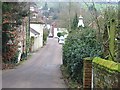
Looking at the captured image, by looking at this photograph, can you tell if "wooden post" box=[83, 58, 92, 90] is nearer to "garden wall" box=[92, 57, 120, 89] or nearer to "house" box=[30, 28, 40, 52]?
"garden wall" box=[92, 57, 120, 89]

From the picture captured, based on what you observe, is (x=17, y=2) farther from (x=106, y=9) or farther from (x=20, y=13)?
(x=106, y=9)

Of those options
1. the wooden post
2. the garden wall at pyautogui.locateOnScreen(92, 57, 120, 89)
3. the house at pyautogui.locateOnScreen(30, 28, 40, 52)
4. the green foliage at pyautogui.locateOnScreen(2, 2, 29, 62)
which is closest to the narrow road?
the green foliage at pyautogui.locateOnScreen(2, 2, 29, 62)

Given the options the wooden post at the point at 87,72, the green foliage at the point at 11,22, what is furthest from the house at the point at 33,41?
the wooden post at the point at 87,72

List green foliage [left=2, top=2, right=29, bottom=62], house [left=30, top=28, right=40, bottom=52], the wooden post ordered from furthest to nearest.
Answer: house [left=30, top=28, right=40, bottom=52] < green foliage [left=2, top=2, right=29, bottom=62] < the wooden post

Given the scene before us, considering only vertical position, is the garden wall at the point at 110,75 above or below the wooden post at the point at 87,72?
above

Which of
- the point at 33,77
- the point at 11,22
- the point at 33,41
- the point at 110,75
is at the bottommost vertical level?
the point at 33,77

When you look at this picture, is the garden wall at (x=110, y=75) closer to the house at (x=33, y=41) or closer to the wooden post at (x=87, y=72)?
the wooden post at (x=87, y=72)

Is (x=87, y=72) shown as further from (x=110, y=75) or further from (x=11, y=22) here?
(x=11, y=22)

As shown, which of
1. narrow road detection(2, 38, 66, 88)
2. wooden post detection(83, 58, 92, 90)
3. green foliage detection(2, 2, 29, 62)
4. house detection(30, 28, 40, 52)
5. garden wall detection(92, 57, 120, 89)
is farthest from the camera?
house detection(30, 28, 40, 52)

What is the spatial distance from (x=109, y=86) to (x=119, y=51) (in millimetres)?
1504

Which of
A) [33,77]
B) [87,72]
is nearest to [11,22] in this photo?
[33,77]

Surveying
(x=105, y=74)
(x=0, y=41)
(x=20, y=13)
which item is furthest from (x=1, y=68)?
(x=105, y=74)

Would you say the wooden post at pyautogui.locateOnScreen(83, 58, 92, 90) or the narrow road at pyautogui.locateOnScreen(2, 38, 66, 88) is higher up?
the wooden post at pyautogui.locateOnScreen(83, 58, 92, 90)

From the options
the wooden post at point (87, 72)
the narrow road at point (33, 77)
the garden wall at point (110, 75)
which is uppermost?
the garden wall at point (110, 75)
